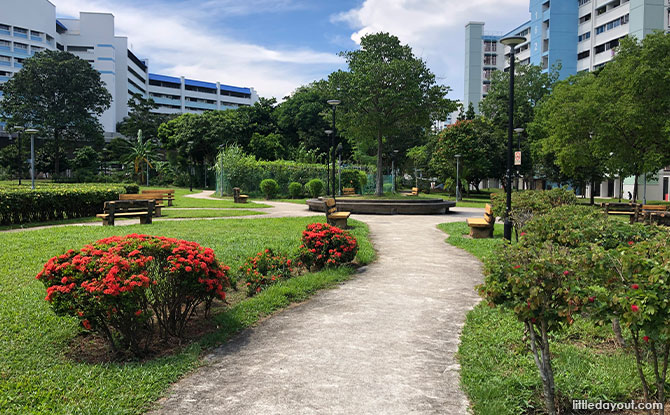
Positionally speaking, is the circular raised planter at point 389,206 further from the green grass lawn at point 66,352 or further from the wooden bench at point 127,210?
the green grass lawn at point 66,352

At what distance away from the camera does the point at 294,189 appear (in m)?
32.6

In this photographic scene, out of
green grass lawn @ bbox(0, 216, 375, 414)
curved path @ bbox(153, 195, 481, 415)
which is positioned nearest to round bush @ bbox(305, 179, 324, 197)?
green grass lawn @ bbox(0, 216, 375, 414)

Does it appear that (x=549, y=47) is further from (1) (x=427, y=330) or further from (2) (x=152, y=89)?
(2) (x=152, y=89)

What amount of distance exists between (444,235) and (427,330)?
863 centimetres

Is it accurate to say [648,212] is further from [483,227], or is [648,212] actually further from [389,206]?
[389,206]

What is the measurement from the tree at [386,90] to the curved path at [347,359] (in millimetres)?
15563

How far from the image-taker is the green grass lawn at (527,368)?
3418 millimetres

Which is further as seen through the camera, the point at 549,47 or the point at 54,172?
the point at 549,47

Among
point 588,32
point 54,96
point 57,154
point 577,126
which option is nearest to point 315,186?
point 577,126

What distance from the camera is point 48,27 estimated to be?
69688 mm

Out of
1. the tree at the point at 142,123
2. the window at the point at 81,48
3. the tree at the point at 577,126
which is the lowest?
the tree at the point at 577,126

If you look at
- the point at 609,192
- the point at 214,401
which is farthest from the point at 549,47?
the point at 214,401

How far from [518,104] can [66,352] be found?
162ft

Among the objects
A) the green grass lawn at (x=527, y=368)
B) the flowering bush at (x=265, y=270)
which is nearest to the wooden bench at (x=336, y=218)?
the flowering bush at (x=265, y=270)
